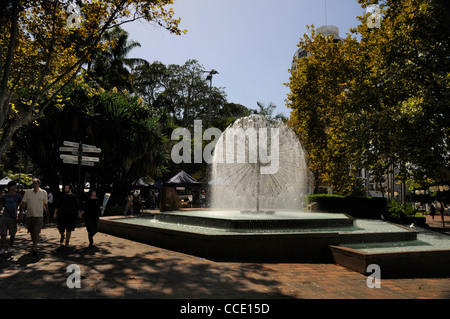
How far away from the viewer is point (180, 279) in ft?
18.2

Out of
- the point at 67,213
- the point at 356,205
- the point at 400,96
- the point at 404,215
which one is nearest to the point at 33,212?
the point at 67,213

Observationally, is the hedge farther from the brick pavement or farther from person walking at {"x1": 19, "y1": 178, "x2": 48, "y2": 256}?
person walking at {"x1": 19, "y1": 178, "x2": 48, "y2": 256}

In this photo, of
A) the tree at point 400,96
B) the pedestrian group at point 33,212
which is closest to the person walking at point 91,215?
the pedestrian group at point 33,212

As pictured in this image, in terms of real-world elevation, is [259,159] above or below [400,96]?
below

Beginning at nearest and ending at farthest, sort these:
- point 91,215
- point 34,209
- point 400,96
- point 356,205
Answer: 1. point 34,209
2. point 91,215
3. point 400,96
4. point 356,205

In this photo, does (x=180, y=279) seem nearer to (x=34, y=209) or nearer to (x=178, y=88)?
(x=34, y=209)

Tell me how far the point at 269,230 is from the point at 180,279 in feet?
12.9

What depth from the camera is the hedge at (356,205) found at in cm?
1902

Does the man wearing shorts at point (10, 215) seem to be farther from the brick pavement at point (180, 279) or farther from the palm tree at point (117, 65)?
the palm tree at point (117, 65)

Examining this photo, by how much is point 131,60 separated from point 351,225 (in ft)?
101

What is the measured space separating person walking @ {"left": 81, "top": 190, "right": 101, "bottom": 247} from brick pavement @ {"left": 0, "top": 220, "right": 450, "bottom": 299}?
913 millimetres

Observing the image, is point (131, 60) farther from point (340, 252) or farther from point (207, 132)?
point (340, 252)

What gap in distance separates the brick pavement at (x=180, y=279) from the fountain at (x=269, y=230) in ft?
1.48

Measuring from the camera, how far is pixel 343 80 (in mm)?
21562
